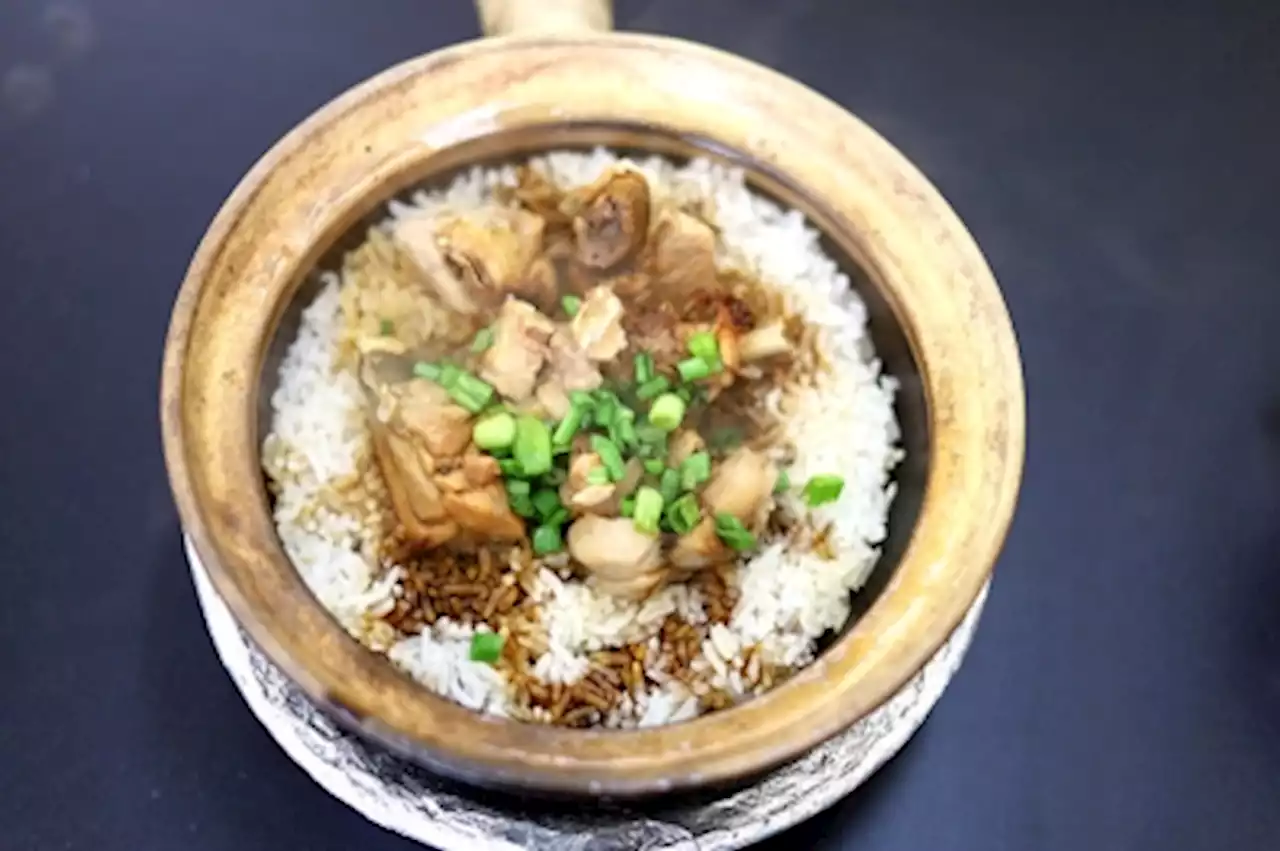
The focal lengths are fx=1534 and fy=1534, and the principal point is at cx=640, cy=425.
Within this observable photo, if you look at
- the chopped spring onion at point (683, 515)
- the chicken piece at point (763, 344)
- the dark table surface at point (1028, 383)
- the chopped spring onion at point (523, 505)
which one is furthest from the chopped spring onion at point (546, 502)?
the dark table surface at point (1028, 383)

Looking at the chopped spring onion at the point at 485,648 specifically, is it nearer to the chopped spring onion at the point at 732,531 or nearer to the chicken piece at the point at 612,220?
the chopped spring onion at the point at 732,531

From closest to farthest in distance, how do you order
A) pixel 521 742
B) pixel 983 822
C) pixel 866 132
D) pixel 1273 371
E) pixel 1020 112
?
pixel 521 742, pixel 866 132, pixel 983 822, pixel 1273 371, pixel 1020 112

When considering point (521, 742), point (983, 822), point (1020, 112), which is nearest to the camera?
point (521, 742)

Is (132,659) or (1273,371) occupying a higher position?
(1273,371)

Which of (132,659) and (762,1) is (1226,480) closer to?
(762,1)

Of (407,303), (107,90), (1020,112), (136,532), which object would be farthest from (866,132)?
(107,90)

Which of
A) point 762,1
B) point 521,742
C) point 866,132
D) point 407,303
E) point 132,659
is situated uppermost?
point 762,1

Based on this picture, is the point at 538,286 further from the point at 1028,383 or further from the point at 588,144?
the point at 1028,383
